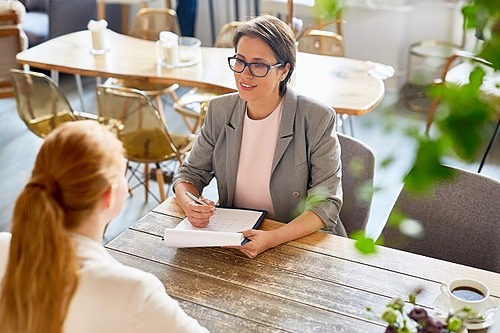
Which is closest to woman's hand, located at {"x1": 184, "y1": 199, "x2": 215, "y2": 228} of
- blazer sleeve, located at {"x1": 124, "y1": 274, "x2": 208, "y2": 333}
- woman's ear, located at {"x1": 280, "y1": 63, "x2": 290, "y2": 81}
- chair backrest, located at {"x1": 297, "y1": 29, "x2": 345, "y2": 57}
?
woman's ear, located at {"x1": 280, "y1": 63, "x2": 290, "y2": 81}

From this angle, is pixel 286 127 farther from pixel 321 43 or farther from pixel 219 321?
pixel 321 43

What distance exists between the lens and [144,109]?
3111mm

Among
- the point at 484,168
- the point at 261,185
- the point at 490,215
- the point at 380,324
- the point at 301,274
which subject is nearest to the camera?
the point at 380,324

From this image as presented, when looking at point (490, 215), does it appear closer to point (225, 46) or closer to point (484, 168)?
point (484, 168)

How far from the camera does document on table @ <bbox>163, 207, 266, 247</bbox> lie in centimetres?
190

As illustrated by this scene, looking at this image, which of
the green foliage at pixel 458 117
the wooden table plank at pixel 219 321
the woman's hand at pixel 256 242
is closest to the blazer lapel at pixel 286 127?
the woman's hand at pixel 256 242

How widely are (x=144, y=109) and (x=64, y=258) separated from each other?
1860mm

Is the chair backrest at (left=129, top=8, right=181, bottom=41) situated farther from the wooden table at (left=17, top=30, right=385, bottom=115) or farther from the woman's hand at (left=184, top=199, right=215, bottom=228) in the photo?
the woman's hand at (left=184, top=199, right=215, bottom=228)

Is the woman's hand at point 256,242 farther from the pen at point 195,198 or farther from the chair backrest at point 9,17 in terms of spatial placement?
the chair backrest at point 9,17

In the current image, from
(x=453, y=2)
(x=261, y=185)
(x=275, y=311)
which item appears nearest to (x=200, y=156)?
(x=261, y=185)

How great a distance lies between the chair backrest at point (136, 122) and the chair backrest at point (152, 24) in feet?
4.25

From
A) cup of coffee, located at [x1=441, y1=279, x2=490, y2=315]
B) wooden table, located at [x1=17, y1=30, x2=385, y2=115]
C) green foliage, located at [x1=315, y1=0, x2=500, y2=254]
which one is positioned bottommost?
wooden table, located at [x1=17, y1=30, x2=385, y2=115]

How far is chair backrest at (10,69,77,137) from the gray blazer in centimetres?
121

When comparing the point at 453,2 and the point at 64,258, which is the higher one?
the point at 64,258
